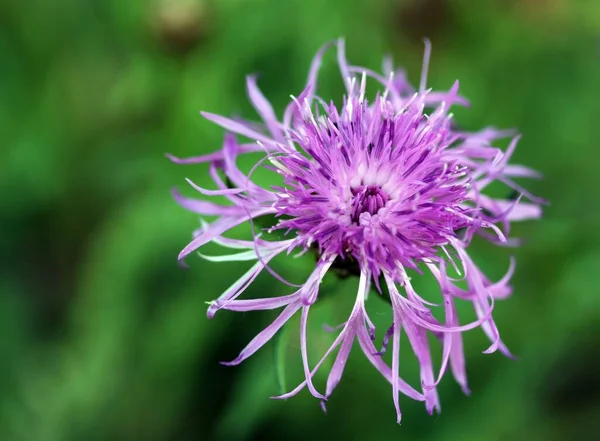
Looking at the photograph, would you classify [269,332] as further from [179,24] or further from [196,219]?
[179,24]

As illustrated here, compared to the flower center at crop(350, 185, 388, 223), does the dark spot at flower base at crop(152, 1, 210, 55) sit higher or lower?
higher

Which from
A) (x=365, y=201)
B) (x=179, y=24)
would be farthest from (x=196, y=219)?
(x=365, y=201)

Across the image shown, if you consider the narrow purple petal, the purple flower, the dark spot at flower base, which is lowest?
the narrow purple petal

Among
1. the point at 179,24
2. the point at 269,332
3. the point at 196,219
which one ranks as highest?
the point at 179,24

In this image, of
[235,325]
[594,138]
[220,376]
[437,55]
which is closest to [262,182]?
[235,325]

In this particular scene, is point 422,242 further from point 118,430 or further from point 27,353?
point 27,353

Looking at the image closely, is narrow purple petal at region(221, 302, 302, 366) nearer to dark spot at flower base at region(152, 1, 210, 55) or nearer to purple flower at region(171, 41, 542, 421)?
purple flower at region(171, 41, 542, 421)

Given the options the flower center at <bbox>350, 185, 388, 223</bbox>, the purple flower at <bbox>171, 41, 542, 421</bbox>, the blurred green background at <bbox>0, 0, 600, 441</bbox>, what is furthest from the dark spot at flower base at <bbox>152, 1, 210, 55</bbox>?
the flower center at <bbox>350, 185, 388, 223</bbox>
